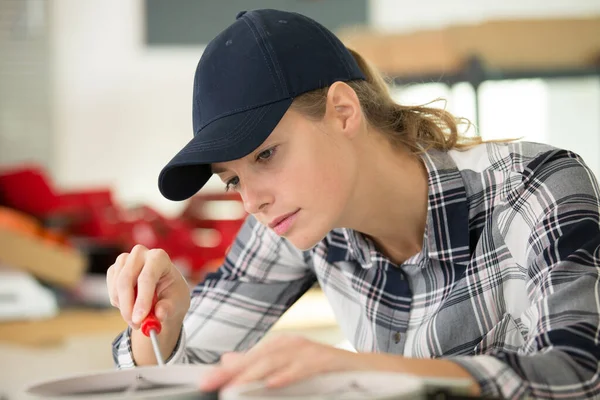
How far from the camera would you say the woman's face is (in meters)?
0.96

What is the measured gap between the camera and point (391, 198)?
1.14 meters

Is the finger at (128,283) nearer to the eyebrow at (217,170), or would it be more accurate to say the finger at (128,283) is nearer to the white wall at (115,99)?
the eyebrow at (217,170)

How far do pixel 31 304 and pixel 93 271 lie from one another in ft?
0.78

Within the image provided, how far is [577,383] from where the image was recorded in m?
0.75

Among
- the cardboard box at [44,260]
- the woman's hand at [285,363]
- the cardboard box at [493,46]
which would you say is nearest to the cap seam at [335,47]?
the woman's hand at [285,363]

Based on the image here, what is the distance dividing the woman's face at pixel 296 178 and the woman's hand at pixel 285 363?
35cm

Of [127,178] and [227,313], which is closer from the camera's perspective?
[227,313]

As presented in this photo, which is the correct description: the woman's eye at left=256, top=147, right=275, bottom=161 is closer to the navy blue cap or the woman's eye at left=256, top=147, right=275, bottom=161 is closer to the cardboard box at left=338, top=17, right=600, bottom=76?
the navy blue cap

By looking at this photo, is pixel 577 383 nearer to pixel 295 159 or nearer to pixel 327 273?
pixel 295 159

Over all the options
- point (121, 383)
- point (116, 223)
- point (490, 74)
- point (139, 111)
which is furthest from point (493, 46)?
point (139, 111)

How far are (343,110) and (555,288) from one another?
35cm

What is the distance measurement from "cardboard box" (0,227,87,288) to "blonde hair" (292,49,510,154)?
101 cm

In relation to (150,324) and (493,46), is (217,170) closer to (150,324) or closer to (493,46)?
(150,324)

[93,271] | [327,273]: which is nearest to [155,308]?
[327,273]
